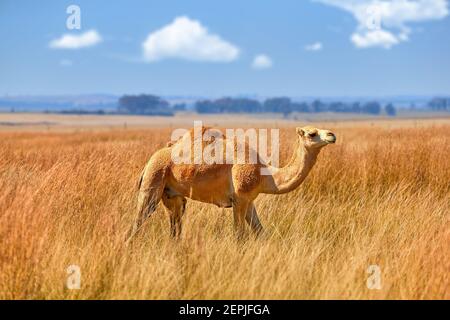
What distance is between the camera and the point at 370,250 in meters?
5.60

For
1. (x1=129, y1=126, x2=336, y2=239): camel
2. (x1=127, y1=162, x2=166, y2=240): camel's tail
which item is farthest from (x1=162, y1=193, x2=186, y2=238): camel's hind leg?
(x1=127, y1=162, x2=166, y2=240): camel's tail

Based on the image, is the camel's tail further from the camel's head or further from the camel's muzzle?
the camel's muzzle

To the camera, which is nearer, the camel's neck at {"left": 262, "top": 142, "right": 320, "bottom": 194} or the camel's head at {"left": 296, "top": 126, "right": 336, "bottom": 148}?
the camel's head at {"left": 296, "top": 126, "right": 336, "bottom": 148}

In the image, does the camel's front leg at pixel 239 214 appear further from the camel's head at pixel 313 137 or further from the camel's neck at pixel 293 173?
the camel's head at pixel 313 137

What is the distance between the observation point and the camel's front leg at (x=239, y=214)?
5.64 metres

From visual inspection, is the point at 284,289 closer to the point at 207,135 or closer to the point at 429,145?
the point at 207,135

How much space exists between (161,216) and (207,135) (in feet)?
4.97

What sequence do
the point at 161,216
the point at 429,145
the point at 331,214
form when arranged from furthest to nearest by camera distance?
the point at 429,145 < the point at 331,214 < the point at 161,216

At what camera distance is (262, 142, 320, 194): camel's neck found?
219 inches

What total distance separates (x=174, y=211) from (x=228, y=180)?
0.81 meters

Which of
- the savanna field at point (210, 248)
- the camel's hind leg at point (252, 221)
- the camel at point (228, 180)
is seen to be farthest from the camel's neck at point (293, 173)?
the savanna field at point (210, 248)

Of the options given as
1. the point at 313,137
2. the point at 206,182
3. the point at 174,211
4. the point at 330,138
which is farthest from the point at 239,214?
the point at 330,138

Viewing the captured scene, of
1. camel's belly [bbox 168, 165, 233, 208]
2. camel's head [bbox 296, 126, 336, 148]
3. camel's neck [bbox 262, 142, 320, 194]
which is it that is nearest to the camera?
camel's head [bbox 296, 126, 336, 148]
